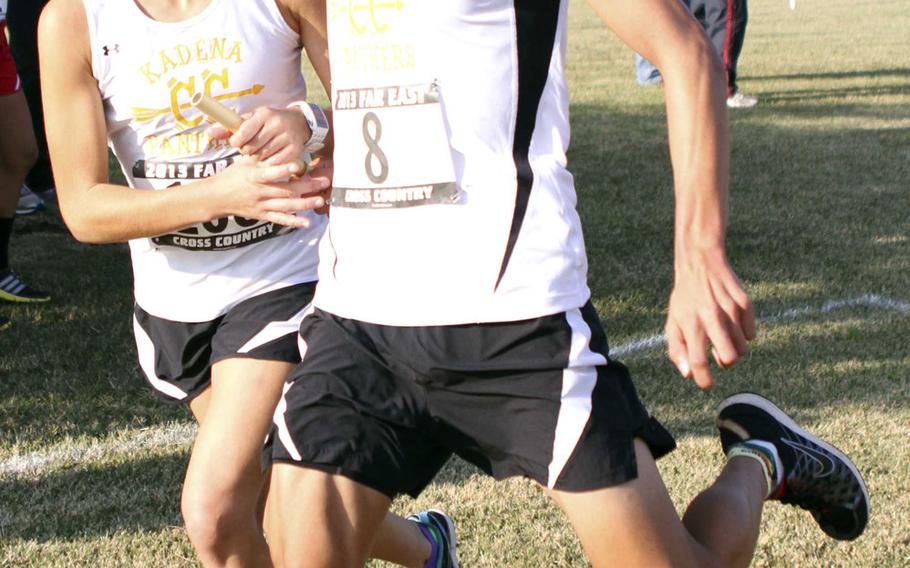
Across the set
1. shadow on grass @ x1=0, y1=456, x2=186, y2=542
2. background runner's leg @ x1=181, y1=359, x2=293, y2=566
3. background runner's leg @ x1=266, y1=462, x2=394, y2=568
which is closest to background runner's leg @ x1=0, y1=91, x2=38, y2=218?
shadow on grass @ x1=0, y1=456, x2=186, y2=542

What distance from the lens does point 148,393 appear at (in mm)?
5000

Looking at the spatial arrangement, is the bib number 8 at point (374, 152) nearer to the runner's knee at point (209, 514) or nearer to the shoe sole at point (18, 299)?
the runner's knee at point (209, 514)

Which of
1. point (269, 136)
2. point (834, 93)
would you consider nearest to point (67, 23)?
point (269, 136)

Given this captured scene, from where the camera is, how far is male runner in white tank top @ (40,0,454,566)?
273cm

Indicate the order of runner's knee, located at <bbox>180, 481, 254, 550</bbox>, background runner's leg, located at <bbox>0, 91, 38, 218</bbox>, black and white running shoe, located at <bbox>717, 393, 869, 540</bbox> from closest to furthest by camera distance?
runner's knee, located at <bbox>180, 481, 254, 550</bbox>, black and white running shoe, located at <bbox>717, 393, 869, 540</bbox>, background runner's leg, located at <bbox>0, 91, 38, 218</bbox>

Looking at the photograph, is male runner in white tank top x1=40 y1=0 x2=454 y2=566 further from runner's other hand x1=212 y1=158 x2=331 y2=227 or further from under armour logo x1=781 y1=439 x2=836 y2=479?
under armour logo x1=781 y1=439 x2=836 y2=479

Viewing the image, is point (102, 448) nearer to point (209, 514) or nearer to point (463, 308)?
point (209, 514)

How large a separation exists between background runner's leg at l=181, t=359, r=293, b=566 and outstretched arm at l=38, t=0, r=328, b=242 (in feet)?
1.20

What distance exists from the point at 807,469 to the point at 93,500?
221 centimetres

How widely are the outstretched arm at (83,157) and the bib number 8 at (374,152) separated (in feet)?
1.42

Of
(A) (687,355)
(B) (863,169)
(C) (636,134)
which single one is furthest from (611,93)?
(A) (687,355)

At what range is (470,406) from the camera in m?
2.36

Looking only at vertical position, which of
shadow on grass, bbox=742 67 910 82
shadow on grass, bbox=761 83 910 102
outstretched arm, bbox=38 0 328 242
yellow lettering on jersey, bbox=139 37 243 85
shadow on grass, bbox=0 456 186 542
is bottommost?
shadow on grass, bbox=742 67 910 82

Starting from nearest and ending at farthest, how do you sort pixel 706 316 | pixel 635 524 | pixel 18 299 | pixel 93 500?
pixel 706 316, pixel 635 524, pixel 93 500, pixel 18 299
